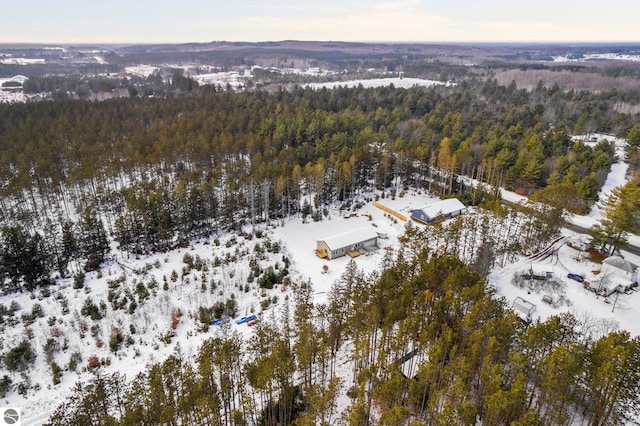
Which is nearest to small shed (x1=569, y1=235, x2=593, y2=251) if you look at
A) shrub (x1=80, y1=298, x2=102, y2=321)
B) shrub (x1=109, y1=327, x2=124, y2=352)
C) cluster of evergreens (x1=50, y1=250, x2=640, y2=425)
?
cluster of evergreens (x1=50, y1=250, x2=640, y2=425)

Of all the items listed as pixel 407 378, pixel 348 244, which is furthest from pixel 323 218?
pixel 407 378

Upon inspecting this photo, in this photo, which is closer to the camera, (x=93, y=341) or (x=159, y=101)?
(x=93, y=341)

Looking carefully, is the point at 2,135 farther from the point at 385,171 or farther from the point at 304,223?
the point at 385,171

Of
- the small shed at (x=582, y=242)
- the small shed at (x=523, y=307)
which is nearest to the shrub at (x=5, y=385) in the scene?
the small shed at (x=523, y=307)

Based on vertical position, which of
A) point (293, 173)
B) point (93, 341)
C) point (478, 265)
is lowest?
point (93, 341)

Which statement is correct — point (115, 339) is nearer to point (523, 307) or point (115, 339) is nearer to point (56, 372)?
point (56, 372)

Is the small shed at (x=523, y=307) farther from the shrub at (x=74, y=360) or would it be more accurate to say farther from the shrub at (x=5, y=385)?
the shrub at (x=5, y=385)

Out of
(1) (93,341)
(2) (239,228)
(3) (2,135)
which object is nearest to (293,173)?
(2) (239,228)
